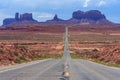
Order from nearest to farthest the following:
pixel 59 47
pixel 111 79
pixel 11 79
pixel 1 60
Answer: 1. pixel 11 79
2. pixel 111 79
3. pixel 1 60
4. pixel 59 47

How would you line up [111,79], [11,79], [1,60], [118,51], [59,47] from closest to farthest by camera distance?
[11,79]
[111,79]
[1,60]
[118,51]
[59,47]

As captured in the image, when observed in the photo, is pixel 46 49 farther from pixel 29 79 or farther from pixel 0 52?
pixel 29 79

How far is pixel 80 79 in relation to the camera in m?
27.0

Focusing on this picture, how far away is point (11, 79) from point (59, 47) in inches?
4998

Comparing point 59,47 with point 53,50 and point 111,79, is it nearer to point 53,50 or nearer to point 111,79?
point 53,50

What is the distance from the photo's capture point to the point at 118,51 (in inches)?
3346

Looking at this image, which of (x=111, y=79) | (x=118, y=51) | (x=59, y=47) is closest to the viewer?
(x=111, y=79)

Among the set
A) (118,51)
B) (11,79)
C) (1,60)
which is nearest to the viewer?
(11,79)

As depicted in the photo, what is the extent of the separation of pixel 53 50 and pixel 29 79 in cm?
11388

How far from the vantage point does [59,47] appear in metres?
152

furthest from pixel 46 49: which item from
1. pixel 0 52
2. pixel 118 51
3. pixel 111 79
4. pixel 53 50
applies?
pixel 111 79

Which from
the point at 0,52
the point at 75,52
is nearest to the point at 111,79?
the point at 0,52

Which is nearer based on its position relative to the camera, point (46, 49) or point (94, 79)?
point (94, 79)

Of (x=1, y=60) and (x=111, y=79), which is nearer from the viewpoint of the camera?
(x=111, y=79)
